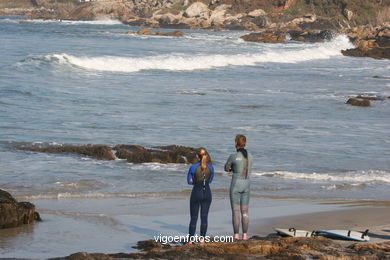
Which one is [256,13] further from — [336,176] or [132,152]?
[336,176]

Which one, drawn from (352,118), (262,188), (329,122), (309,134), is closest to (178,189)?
(262,188)

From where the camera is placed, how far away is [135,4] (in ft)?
422

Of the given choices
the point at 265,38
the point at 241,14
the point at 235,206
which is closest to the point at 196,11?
the point at 241,14

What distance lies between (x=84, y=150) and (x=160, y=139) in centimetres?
254

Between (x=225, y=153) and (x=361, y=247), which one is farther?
(x=225, y=153)

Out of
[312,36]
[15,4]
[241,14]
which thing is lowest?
[312,36]

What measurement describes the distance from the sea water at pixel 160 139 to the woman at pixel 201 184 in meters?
0.85

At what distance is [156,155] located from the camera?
48.8 feet

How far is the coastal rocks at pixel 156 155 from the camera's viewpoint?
14734mm

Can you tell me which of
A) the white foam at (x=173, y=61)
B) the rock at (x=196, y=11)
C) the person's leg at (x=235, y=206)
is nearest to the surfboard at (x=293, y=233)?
the person's leg at (x=235, y=206)

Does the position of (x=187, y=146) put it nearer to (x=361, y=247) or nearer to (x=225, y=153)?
(x=225, y=153)

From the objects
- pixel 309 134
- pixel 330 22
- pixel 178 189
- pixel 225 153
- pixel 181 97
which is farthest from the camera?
pixel 330 22

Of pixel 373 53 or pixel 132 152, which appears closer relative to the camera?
pixel 132 152

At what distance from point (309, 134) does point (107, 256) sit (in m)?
12.0
